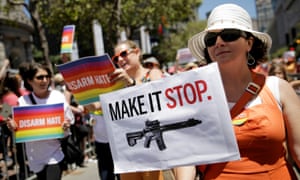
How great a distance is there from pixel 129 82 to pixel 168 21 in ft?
75.5

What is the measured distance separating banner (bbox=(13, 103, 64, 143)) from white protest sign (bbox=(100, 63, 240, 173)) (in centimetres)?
239

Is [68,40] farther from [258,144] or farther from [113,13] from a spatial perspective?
[113,13]

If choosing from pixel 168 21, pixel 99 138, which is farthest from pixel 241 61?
pixel 168 21

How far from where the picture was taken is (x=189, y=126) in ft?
6.94

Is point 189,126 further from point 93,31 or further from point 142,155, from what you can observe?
point 93,31

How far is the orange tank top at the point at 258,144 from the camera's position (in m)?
2.15

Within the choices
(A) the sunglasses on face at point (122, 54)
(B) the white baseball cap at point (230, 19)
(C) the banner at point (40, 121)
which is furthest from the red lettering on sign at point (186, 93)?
(C) the banner at point (40, 121)

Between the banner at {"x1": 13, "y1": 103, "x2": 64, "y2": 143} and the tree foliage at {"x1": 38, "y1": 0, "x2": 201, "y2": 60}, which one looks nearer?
the banner at {"x1": 13, "y1": 103, "x2": 64, "y2": 143}

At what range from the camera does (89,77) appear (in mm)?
3709

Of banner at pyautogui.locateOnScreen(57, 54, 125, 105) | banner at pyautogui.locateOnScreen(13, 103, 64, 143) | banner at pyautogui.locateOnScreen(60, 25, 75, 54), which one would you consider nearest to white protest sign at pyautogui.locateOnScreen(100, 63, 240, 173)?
banner at pyautogui.locateOnScreen(57, 54, 125, 105)

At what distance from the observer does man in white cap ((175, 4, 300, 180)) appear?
7.08ft

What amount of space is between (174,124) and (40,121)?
9.47 ft

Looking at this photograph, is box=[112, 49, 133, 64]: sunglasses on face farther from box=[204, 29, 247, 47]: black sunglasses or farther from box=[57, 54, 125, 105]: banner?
box=[204, 29, 247, 47]: black sunglasses

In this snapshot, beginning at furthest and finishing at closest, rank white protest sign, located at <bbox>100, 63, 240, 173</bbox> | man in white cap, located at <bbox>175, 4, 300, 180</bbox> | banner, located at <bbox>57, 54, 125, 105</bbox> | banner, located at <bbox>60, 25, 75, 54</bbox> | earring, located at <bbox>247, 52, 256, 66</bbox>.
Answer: banner, located at <bbox>60, 25, 75, 54</bbox> < banner, located at <bbox>57, 54, 125, 105</bbox> < earring, located at <bbox>247, 52, 256, 66</bbox> < man in white cap, located at <bbox>175, 4, 300, 180</bbox> < white protest sign, located at <bbox>100, 63, 240, 173</bbox>
